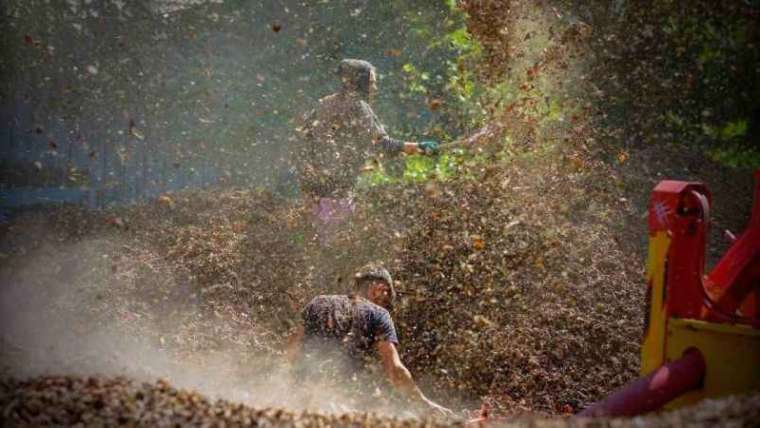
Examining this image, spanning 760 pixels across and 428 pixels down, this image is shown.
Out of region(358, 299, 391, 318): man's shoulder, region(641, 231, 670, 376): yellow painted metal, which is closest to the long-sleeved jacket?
region(358, 299, 391, 318): man's shoulder

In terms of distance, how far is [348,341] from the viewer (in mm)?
5293

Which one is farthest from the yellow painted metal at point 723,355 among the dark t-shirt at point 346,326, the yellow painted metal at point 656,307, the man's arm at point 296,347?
the man's arm at point 296,347

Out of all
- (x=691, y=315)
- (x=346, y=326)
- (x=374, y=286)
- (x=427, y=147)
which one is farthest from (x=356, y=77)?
(x=691, y=315)

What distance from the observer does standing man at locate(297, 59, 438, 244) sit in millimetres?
7211

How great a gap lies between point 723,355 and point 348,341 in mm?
2737

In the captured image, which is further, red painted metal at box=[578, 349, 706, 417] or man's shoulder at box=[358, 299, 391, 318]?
man's shoulder at box=[358, 299, 391, 318]

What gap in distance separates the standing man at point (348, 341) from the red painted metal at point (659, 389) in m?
2.18

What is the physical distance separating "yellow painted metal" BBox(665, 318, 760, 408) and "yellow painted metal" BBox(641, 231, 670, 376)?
11cm

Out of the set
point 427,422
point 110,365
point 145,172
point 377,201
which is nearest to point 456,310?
point 377,201

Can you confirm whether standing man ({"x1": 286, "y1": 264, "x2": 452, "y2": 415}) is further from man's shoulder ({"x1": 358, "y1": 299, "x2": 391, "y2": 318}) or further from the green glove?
the green glove

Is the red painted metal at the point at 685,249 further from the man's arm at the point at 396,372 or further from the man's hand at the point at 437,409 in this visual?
the man's arm at the point at 396,372

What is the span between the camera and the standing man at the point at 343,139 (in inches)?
284

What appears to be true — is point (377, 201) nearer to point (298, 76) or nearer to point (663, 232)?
point (663, 232)

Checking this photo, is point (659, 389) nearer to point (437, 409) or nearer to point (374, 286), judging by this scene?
point (437, 409)
